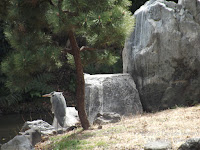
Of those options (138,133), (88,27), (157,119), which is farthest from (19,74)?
(157,119)

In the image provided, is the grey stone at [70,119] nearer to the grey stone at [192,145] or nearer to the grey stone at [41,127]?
the grey stone at [41,127]

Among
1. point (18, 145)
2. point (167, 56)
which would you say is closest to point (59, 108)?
point (18, 145)

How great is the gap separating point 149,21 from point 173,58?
2.93 feet

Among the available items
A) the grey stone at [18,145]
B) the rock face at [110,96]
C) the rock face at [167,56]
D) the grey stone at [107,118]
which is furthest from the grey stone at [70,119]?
the rock face at [167,56]

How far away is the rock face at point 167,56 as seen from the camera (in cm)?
605

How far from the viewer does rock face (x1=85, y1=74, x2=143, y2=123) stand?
5781mm

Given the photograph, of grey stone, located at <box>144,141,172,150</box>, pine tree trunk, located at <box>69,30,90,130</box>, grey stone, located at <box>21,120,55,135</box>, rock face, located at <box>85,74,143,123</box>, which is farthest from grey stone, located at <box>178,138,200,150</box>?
grey stone, located at <box>21,120,55,135</box>

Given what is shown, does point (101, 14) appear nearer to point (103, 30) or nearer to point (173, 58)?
point (103, 30)

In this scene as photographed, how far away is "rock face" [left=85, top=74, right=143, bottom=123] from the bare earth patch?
0.80 metres

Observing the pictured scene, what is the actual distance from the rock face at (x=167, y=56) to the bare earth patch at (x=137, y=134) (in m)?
1.07

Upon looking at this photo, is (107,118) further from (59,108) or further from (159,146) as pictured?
(159,146)

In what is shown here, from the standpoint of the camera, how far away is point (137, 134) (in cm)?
402

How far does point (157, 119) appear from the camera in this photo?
193 inches

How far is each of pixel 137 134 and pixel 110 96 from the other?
1916 mm
